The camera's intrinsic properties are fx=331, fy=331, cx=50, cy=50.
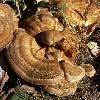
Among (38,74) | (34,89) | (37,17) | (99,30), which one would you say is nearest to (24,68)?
Result: (38,74)

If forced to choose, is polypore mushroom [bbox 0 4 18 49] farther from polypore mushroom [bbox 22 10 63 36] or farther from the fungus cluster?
polypore mushroom [bbox 22 10 63 36]

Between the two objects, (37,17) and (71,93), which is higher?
(37,17)

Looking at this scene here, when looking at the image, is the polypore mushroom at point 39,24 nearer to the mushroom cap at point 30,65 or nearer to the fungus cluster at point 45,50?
the fungus cluster at point 45,50

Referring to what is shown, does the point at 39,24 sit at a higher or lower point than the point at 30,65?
higher

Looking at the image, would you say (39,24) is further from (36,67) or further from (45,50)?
(36,67)

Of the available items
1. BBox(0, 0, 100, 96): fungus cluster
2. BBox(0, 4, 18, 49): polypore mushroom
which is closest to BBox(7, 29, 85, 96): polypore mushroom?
BBox(0, 0, 100, 96): fungus cluster

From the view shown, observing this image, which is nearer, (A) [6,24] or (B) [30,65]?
(B) [30,65]

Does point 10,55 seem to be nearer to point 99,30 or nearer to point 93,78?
point 93,78

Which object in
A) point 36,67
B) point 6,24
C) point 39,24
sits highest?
point 6,24

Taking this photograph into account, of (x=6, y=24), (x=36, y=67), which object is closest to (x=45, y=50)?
(x=36, y=67)
